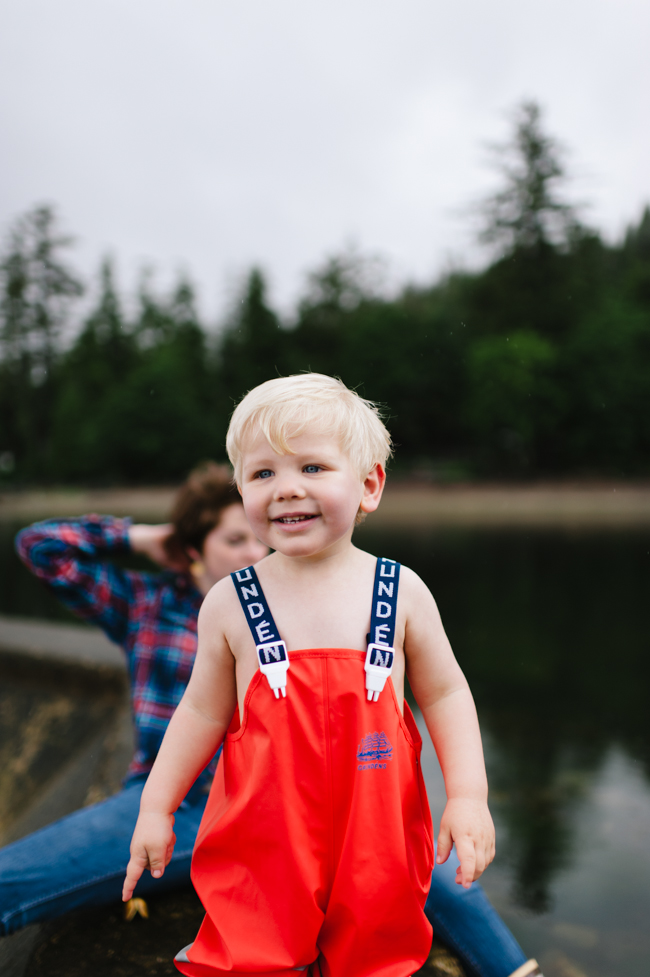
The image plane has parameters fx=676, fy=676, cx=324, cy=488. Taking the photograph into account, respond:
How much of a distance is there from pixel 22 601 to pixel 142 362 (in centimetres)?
2708

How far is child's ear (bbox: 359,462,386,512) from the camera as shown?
1.16 metres

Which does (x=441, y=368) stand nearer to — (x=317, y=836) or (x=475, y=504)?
(x=475, y=504)

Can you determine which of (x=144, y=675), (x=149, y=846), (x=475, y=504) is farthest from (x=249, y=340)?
(x=149, y=846)

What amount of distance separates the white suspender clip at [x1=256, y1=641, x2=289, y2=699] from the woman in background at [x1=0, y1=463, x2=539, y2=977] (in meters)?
0.80

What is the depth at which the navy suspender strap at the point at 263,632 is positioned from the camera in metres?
1.07

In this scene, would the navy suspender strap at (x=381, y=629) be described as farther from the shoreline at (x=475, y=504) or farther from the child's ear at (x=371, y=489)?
the shoreline at (x=475, y=504)

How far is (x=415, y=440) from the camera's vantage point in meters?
28.5

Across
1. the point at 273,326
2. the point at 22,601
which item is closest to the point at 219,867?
the point at 22,601

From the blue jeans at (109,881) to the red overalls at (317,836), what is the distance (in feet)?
1.61

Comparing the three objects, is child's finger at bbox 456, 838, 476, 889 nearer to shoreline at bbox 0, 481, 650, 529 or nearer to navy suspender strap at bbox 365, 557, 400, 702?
navy suspender strap at bbox 365, 557, 400, 702

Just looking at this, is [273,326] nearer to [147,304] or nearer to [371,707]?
[147,304]

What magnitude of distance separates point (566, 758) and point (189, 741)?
360cm

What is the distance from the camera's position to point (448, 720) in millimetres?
1146

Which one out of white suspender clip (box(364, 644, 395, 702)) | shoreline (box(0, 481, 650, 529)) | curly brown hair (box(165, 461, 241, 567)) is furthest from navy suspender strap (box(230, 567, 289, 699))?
shoreline (box(0, 481, 650, 529))
